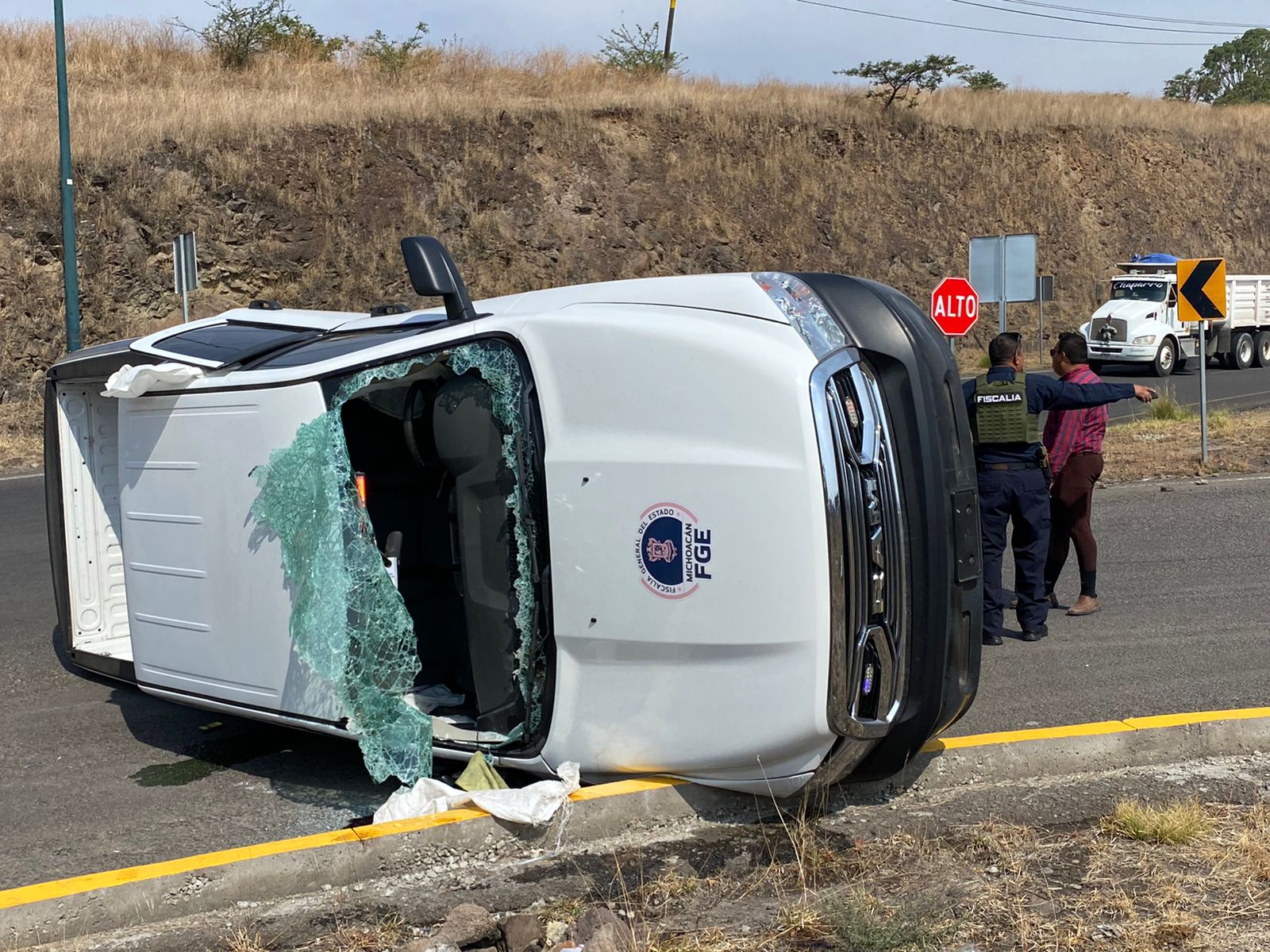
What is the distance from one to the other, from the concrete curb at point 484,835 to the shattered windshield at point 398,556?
0.42m

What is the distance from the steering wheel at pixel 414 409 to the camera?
5.05 m

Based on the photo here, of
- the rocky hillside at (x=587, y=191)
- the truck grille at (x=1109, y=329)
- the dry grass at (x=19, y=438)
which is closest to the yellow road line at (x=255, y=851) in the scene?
the dry grass at (x=19, y=438)

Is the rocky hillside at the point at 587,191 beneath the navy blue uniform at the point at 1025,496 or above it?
above

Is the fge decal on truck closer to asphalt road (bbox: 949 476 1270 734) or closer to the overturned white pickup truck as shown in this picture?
the overturned white pickup truck

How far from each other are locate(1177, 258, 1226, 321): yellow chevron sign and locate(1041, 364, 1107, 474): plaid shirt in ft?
23.1

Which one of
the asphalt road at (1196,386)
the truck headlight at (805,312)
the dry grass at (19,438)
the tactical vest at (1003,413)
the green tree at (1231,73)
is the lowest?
the dry grass at (19,438)

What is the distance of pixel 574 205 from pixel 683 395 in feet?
96.0

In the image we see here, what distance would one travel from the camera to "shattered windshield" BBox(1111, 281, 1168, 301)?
29.0 metres

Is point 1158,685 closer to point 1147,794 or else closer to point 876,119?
point 1147,794

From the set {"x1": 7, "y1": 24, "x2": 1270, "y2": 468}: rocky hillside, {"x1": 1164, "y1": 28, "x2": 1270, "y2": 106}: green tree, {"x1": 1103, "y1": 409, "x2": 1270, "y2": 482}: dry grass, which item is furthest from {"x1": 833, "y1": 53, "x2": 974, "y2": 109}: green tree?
{"x1": 1164, "y1": 28, "x2": 1270, "y2": 106}: green tree

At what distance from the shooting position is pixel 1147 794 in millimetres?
4855

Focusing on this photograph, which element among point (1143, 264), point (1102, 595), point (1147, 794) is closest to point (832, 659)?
point (1147, 794)

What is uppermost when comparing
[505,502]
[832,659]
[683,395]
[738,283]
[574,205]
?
[574,205]

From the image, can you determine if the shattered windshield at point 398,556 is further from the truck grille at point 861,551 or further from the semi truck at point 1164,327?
the semi truck at point 1164,327
